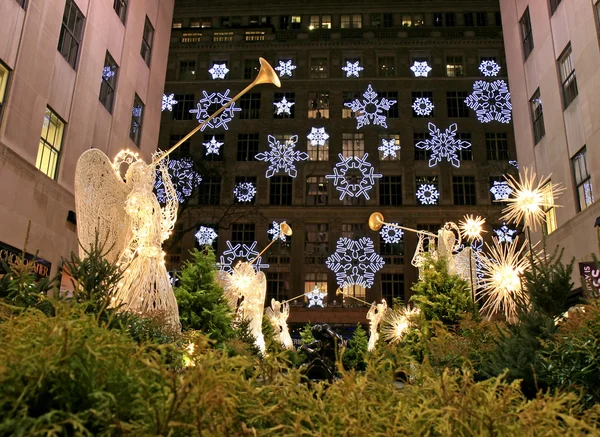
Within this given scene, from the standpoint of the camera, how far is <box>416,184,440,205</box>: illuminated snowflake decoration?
49.7 metres

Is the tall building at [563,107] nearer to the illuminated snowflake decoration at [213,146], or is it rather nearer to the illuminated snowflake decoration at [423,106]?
the illuminated snowflake decoration at [423,106]

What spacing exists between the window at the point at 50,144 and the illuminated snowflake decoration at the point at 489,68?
1757 inches

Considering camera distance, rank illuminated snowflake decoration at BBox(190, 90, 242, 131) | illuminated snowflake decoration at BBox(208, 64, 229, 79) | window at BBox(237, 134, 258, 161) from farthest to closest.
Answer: illuminated snowflake decoration at BBox(208, 64, 229, 79) → window at BBox(237, 134, 258, 161) → illuminated snowflake decoration at BBox(190, 90, 242, 131)

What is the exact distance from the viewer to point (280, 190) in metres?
51.6

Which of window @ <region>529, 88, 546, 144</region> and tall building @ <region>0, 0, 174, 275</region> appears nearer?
tall building @ <region>0, 0, 174, 275</region>

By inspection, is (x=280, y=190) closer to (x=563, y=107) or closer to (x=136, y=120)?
(x=136, y=120)

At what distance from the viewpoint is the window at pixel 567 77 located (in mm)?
20781

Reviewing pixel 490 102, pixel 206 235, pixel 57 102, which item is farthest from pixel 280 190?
pixel 57 102

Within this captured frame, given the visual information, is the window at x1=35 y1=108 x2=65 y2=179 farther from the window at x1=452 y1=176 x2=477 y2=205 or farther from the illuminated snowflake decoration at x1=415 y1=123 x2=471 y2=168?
the window at x1=452 y1=176 x2=477 y2=205

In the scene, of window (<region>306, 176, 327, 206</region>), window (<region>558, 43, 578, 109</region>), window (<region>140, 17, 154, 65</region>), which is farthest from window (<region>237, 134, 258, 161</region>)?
window (<region>558, 43, 578, 109</region>)

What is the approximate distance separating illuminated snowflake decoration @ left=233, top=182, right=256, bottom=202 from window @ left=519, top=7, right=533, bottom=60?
98.4ft

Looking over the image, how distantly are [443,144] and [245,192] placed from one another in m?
20.4

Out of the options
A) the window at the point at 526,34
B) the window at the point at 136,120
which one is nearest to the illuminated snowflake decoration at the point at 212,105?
the window at the point at 136,120

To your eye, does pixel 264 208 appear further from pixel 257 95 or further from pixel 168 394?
pixel 168 394
